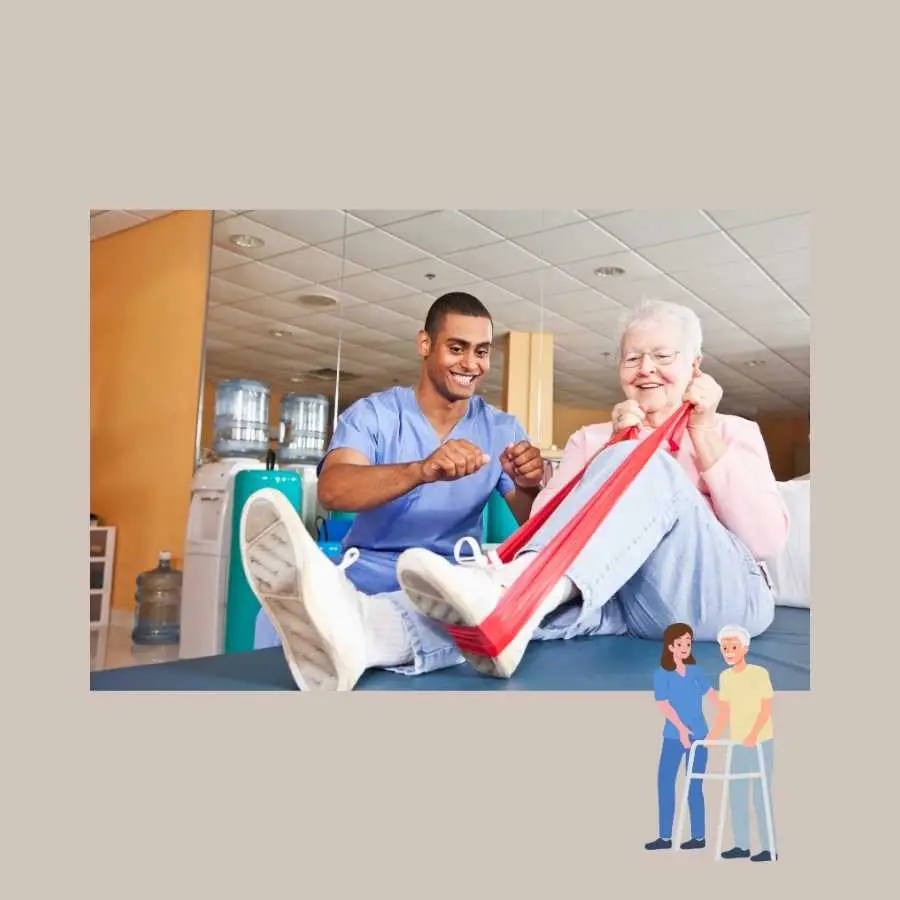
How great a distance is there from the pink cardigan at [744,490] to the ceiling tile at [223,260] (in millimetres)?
1680

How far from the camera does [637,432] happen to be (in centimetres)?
186

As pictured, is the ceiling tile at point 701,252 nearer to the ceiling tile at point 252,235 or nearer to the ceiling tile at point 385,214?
the ceiling tile at point 385,214

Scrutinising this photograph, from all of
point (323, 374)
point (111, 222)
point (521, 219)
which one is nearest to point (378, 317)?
point (323, 374)

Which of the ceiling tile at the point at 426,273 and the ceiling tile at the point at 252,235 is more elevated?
the ceiling tile at the point at 252,235

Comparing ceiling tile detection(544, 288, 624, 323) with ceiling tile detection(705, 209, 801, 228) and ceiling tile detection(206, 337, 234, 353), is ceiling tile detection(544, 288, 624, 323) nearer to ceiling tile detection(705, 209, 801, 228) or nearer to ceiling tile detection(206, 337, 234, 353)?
ceiling tile detection(705, 209, 801, 228)

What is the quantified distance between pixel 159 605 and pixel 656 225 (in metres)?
2.38

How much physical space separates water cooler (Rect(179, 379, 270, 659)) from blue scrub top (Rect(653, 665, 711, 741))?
2024mm

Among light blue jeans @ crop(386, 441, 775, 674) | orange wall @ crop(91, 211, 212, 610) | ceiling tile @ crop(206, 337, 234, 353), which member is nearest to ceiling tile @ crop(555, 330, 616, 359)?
light blue jeans @ crop(386, 441, 775, 674)

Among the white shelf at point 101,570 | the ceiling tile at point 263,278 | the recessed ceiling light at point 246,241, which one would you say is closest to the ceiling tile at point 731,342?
the ceiling tile at point 263,278

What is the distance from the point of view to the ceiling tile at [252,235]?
2.53m

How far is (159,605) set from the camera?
3215 millimetres

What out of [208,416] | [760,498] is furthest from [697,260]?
[208,416]

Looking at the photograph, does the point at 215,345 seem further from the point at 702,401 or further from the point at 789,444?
the point at 789,444

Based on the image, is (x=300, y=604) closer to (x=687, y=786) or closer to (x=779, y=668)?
(x=687, y=786)
